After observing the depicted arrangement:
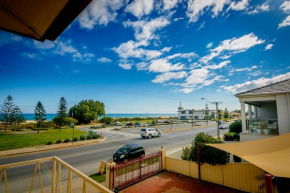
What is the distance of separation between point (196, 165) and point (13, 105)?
177ft

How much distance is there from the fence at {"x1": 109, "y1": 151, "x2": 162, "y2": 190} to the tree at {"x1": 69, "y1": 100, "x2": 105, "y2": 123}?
6134 cm

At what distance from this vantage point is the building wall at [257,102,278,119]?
56.1ft

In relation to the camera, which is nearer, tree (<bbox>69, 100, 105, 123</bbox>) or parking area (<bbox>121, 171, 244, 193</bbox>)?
parking area (<bbox>121, 171, 244, 193</bbox>)

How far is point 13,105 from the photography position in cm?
4462

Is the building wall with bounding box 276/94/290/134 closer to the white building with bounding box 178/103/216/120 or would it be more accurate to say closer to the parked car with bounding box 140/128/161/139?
the parked car with bounding box 140/128/161/139

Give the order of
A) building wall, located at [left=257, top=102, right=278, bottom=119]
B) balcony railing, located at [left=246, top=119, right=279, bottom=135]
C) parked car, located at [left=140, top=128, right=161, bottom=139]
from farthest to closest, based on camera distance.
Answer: parked car, located at [left=140, top=128, right=161, bottom=139] → building wall, located at [left=257, top=102, right=278, bottom=119] → balcony railing, located at [left=246, top=119, right=279, bottom=135]

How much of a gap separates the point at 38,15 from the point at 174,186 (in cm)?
976

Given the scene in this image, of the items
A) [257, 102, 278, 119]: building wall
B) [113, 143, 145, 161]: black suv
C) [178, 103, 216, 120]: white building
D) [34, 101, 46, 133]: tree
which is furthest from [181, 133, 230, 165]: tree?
[178, 103, 216, 120]: white building

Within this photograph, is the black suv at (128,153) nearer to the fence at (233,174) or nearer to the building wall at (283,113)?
the fence at (233,174)

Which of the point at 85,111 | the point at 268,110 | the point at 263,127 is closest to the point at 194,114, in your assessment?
the point at 85,111

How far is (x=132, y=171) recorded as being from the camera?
937 cm

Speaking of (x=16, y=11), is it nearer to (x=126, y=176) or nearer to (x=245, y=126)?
(x=126, y=176)

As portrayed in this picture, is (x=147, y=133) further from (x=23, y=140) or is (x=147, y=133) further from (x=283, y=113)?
(x=23, y=140)

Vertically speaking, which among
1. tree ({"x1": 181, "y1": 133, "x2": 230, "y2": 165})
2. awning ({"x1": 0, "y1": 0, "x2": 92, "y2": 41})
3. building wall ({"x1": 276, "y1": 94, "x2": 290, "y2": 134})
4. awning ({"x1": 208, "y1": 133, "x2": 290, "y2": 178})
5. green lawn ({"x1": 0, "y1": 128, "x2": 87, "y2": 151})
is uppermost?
awning ({"x1": 0, "y1": 0, "x2": 92, "y2": 41})
